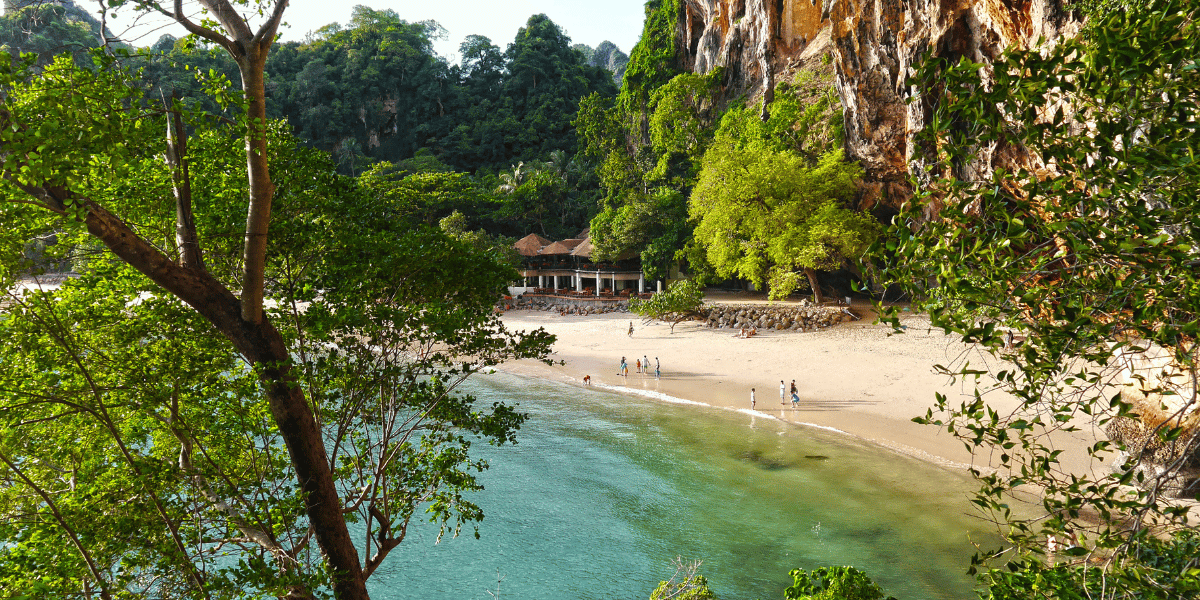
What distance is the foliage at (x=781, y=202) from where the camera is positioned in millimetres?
24672

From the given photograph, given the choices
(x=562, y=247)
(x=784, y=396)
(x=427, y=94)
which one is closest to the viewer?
(x=784, y=396)

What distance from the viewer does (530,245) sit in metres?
41.5

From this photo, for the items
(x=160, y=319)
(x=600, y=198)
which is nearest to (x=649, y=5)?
(x=600, y=198)

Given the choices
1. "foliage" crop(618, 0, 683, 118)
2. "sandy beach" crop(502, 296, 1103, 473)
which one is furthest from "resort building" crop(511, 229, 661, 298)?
"foliage" crop(618, 0, 683, 118)

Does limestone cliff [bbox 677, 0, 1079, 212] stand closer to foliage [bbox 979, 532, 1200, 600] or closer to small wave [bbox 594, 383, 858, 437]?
foliage [bbox 979, 532, 1200, 600]

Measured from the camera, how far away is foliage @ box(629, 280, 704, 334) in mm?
29641

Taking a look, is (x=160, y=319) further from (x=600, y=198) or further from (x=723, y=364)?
(x=600, y=198)

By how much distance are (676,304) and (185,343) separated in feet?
84.3

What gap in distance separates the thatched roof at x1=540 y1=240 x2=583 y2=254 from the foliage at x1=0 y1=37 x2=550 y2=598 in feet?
110

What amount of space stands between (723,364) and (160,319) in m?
20.4

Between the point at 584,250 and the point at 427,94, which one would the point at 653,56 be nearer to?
the point at 584,250

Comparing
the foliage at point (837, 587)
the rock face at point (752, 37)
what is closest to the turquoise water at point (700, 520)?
the foliage at point (837, 587)

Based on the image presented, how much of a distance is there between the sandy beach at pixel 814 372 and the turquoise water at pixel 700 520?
1239 millimetres

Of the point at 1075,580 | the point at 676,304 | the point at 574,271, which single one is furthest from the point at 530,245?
the point at 1075,580
